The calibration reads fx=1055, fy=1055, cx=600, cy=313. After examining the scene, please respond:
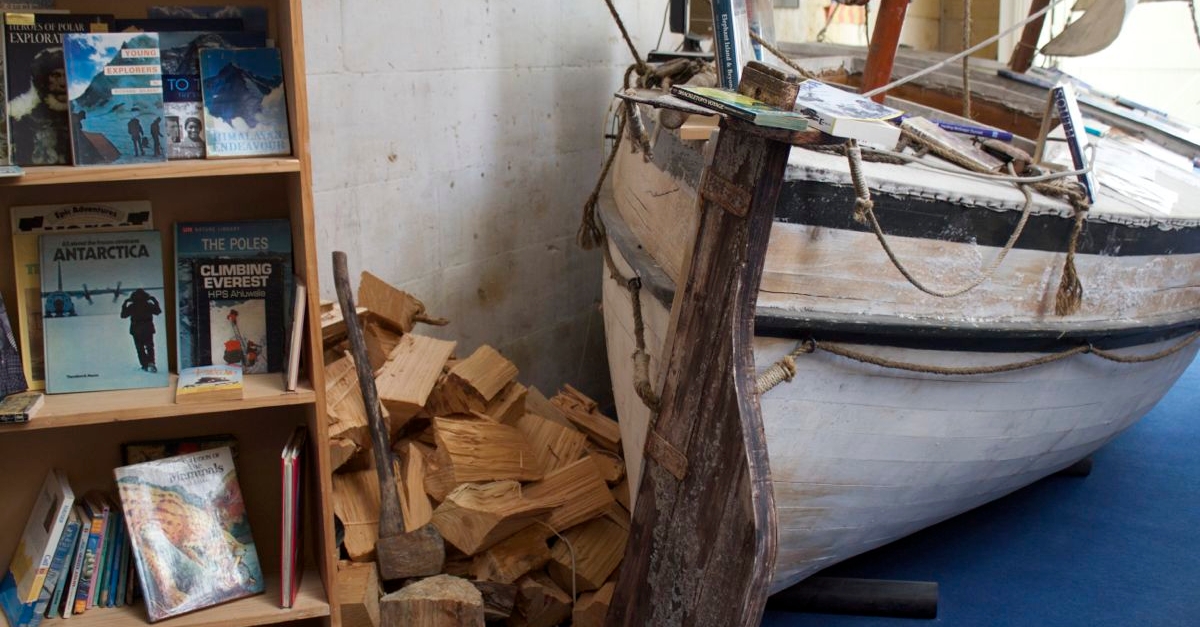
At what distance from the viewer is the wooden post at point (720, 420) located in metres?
1.63

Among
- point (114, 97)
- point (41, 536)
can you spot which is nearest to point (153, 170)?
point (114, 97)

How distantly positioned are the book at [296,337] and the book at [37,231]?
0.32 metres

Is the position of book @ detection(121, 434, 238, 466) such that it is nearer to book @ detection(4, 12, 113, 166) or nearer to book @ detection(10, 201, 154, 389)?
book @ detection(10, 201, 154, 389)

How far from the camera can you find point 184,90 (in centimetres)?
172

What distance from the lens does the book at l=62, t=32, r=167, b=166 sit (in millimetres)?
1647

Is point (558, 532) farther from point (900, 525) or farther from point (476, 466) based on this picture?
point (900, 525)

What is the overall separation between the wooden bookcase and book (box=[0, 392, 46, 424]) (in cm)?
2

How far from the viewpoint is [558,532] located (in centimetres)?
251

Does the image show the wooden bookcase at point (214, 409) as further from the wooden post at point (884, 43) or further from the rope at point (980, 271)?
the wooden post at point (884, 43)

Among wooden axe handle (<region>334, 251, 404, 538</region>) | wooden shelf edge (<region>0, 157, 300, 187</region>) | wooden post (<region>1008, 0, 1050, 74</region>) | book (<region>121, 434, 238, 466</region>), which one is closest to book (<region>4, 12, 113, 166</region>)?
wooden shelf edge (<region>0, 157, 300, 187</region>)

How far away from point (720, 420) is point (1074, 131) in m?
1.06

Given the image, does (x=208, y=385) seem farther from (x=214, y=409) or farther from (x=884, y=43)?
(x=884, y=43)

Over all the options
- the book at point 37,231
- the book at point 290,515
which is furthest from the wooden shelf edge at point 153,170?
the book at point 290,515

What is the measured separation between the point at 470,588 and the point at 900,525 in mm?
991
